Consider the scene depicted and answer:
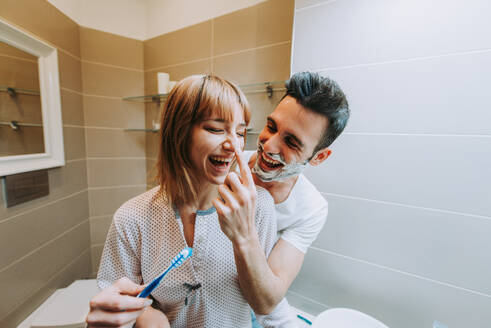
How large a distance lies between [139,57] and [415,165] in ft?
6.10

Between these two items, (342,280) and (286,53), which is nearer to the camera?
(342,280)

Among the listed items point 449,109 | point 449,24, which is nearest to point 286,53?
point 449,24

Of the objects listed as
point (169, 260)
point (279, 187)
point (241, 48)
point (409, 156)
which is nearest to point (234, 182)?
point (169, 260)

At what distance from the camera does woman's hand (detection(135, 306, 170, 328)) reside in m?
0.49

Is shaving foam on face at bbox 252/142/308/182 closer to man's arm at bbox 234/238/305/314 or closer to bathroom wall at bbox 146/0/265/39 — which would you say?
man's arm at bbox 234/238/305/314

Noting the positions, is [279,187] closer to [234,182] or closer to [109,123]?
[234,182]

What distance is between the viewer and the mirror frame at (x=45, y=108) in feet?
3.16

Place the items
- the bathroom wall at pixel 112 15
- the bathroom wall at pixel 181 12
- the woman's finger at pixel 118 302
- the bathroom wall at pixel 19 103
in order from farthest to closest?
1. the bathroom wall at pixel 112 15
2. the bathroom wall at pixel 181 12
3. the bathroom wall at pixel 19 103
4. the woman's finger at pixel 118 302

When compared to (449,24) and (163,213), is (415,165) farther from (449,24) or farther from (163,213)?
(163,213)

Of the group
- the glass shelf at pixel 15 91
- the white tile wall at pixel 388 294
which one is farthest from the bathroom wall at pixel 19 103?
the white tile wall at pixel 388 294

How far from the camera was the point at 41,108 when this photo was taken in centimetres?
112

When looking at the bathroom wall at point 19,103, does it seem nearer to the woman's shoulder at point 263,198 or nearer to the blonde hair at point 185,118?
the blonde hair at point 185,118

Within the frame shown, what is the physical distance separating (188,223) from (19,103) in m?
1.20

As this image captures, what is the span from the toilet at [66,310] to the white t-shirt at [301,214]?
1.11 m
